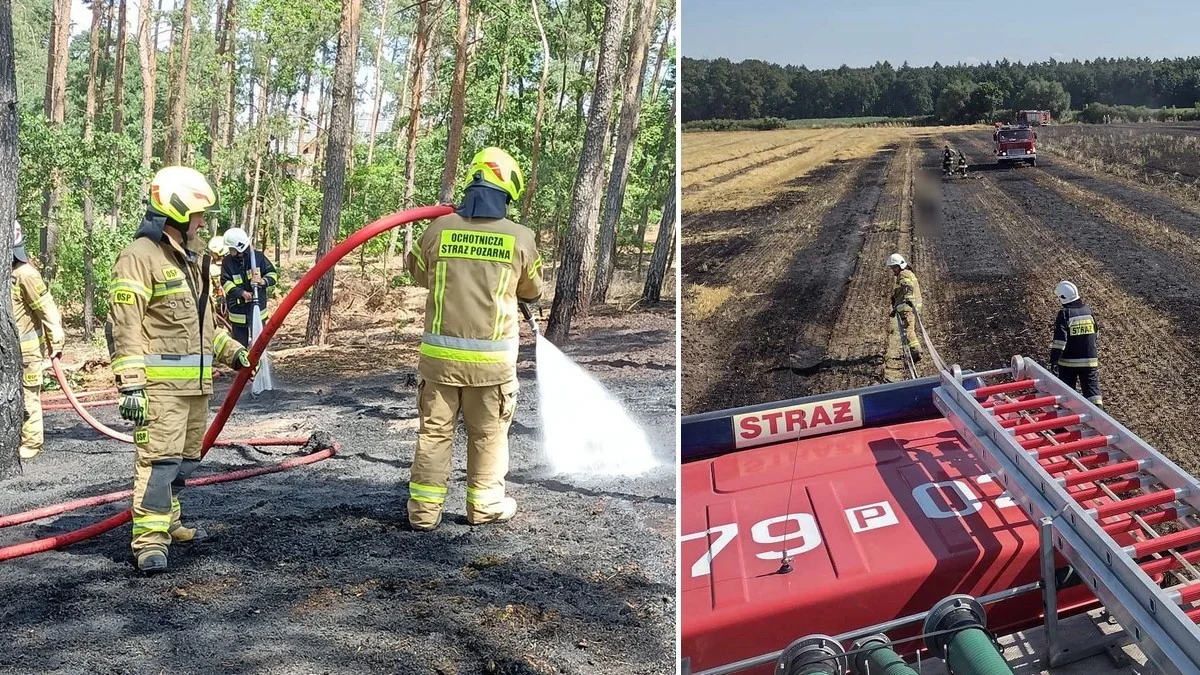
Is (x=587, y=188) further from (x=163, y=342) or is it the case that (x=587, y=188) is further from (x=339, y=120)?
(x=163, y=342)

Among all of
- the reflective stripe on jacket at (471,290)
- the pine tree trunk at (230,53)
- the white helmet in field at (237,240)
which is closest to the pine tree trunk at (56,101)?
the pine tree trunk at (230,53)

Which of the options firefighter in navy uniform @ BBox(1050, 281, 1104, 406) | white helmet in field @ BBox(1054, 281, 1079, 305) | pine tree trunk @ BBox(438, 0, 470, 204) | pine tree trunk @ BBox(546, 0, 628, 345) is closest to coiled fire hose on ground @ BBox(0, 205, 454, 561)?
white helmet in field @ BBox(1054, 281, 1079, 305)

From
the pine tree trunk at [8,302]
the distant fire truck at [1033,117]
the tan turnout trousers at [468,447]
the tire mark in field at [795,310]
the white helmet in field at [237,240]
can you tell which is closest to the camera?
the tan turnout trousers at [468,447]

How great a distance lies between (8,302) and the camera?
184 inches

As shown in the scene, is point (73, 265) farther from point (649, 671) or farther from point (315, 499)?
point (649, 671)

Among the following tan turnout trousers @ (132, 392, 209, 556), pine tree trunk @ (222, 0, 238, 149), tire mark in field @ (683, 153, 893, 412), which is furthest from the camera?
pine tree trunk @ (222, 0, 238, 149)

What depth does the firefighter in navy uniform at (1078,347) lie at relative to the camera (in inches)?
192

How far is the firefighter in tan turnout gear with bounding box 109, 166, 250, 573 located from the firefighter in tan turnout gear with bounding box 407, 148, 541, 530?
34.6 inches

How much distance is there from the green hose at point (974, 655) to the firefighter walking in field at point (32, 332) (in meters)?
5.39

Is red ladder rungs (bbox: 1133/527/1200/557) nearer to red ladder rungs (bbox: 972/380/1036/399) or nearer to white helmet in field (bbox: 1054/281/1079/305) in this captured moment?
red ladder rungs (bbox: 972/380/1036/399)

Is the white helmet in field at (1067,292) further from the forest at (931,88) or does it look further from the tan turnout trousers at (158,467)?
the tan turnout trousers at (158,467)

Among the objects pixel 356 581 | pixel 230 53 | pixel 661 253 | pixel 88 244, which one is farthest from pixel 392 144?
pixel 356 581

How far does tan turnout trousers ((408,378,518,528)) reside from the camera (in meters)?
3.61

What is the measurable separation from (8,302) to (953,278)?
18.7 feet
